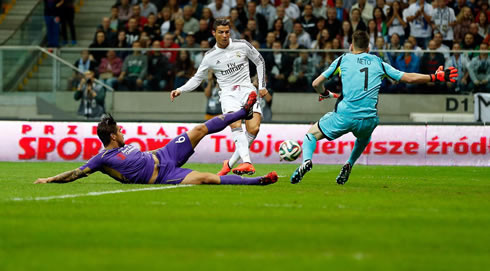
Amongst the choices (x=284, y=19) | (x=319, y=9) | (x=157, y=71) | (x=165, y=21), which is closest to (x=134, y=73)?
(x=157, y=71)

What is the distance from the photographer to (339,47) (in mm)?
21422

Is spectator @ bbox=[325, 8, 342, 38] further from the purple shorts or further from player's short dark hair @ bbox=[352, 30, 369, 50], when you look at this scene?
the purple shorts

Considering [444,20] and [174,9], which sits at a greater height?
[174,9]

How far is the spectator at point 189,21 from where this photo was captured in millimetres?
23312

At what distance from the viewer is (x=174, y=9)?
78.9ft

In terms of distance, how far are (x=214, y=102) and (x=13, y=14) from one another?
9032 millimetres

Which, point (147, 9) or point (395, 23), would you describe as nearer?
point (395, 23)

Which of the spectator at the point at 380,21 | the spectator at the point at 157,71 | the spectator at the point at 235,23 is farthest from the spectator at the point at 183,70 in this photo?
the spectator at the point at 380,21

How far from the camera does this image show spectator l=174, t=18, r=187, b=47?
871 inches

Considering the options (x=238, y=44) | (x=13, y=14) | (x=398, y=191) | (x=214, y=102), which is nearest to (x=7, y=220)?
(x=398, y=191)

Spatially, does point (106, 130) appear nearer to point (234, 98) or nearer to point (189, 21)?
point (234, 98)

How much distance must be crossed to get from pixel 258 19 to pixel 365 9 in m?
2.94

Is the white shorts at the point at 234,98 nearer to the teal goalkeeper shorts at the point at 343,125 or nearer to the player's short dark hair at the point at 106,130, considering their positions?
the teal goalkeeper shorts at the point at 343,125

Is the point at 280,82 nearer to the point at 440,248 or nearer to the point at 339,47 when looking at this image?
the point at 339,47
